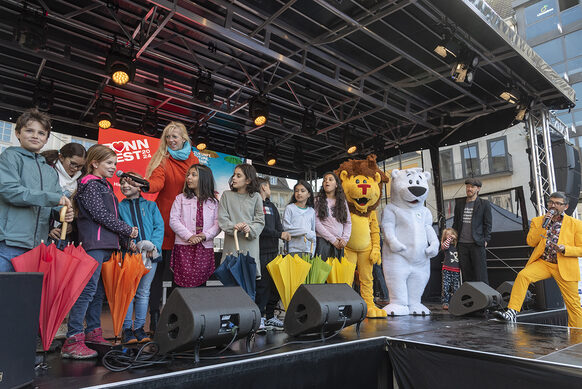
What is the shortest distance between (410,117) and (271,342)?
20.6 ft

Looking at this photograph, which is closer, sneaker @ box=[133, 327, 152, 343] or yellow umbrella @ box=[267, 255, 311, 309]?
sneaker @ box=[133, 327, 152, 343]

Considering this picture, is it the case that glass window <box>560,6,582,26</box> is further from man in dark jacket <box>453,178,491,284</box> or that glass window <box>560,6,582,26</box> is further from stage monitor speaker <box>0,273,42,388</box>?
stage monitor speaker <box>0,273,42,388</box>

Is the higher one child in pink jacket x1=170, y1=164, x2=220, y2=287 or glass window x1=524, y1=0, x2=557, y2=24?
glass window x1=524, y1=0, x2=557, y2=24

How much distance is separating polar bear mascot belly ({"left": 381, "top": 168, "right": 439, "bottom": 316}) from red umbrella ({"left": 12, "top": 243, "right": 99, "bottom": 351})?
299 centimetres

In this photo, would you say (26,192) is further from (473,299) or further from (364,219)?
(473,299)

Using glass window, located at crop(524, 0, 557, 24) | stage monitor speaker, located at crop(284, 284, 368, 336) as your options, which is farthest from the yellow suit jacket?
glass window, located at crop(524, 0, 557, 24)

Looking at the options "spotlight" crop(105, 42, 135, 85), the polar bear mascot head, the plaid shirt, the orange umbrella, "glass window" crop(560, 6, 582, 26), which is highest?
"glass window" crop(560, 6, 582, 26)

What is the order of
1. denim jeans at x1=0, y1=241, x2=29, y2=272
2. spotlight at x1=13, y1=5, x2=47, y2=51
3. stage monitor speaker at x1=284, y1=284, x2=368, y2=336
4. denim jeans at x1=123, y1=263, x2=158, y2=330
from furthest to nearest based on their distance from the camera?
spotlight at x1=13, y1=5, x2=47, y2=51 < denim jeans at x1=123, y1=263, x2=158, y2=330 < stage monitor speaker at x1=284, y1=284, x2=368, y2=336 < denim jeans at x1=0, y1=241, x2=29, y2=272

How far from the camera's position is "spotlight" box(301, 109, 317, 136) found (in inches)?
291

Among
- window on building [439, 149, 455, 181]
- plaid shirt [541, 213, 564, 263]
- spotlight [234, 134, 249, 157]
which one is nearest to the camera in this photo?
plaid shirt [541, 213, 564, 263]

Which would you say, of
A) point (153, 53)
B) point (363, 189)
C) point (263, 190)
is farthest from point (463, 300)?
point (153, 53)

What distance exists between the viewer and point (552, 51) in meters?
16.0

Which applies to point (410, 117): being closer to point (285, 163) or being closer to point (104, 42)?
point (285, 163)

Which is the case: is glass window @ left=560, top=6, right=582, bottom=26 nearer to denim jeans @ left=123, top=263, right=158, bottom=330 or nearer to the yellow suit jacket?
the yellow suit jacket
